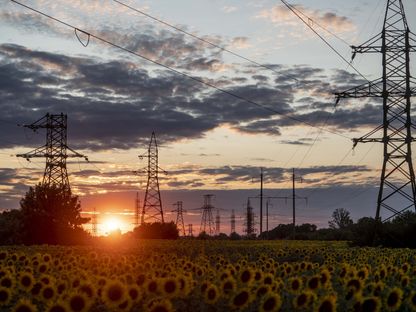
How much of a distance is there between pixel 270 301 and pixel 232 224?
105790mm

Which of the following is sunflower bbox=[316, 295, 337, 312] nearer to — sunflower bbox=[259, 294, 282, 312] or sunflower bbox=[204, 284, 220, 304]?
sunflower bbox=[259, 294, 282, 312]

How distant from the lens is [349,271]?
35.9ft

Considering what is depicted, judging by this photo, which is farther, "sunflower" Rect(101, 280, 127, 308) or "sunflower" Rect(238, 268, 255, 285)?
"sunflower" Rect(238, 268, 255, 285)

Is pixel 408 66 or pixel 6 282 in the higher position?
pixel 408 66

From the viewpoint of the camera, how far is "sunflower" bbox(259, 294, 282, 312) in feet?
26.0

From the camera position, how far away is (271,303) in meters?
7.98

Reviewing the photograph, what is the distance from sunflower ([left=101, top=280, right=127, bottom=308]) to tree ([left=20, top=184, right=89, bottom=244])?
1711 inches

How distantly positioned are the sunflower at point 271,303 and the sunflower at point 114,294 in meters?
1.79

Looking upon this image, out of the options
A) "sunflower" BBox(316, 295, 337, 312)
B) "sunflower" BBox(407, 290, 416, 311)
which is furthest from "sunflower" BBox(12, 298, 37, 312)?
"sunflower" BBox(407, 290, 416, 311)

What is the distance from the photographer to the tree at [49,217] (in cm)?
5166

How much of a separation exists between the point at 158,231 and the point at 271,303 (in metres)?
60.6

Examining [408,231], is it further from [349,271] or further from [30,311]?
[30,311]

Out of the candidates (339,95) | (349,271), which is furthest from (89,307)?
(339,95)

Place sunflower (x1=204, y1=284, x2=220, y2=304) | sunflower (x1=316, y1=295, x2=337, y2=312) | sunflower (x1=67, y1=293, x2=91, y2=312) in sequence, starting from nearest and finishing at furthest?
sunflower (x1=316, y1=295, x2=337, y2=312) → sunflower (x1=67, y1=293, x2=91, y2=312) → sunflower (x1=204, y1=284, x2=220, y2=304)
